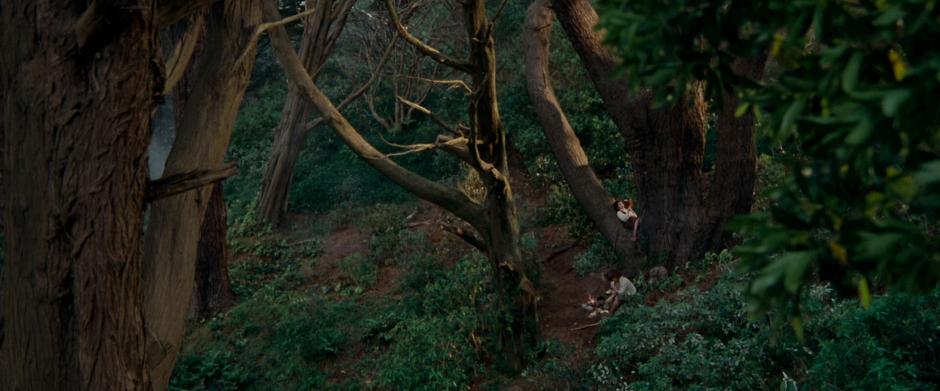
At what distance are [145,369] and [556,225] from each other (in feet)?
31.8

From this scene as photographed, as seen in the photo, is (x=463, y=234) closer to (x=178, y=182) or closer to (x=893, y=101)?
(x=178, y=182)

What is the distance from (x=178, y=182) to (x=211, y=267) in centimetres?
899

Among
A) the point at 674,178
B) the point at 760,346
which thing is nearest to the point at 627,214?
the point at 674,178

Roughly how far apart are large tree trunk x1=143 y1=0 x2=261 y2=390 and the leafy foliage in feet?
13.7

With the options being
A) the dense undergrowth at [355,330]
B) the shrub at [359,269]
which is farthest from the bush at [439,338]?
the shrub at [359,269]

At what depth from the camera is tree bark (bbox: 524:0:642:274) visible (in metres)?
11.8

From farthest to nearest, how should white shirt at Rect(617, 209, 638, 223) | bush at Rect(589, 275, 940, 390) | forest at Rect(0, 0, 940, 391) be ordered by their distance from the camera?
white shirt at Rect(617, 209, 638, 223), bush at Rect(589, 275, 940, 390), forest at Rect(0, 0, 940, 391)

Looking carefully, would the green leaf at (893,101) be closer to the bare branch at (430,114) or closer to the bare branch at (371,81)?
the bare branch at (430,114)

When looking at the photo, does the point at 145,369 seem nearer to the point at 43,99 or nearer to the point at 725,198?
the point at 43,99

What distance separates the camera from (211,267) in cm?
1412

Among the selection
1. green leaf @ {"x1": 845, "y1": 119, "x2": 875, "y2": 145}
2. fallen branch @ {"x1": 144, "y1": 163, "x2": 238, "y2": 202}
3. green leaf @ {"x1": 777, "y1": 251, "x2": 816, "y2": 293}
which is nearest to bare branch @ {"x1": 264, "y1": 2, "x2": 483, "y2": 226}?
fallen branch @ {"x1": 144, "y1": 163, "x2": 238, "y2": 202}

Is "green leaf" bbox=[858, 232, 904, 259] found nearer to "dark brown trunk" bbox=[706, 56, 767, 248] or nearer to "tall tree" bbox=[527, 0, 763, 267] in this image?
"tall tree" bbox=[527, 0, 763, 267]

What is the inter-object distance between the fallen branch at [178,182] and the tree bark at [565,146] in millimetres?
6879

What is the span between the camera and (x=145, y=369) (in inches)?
208
